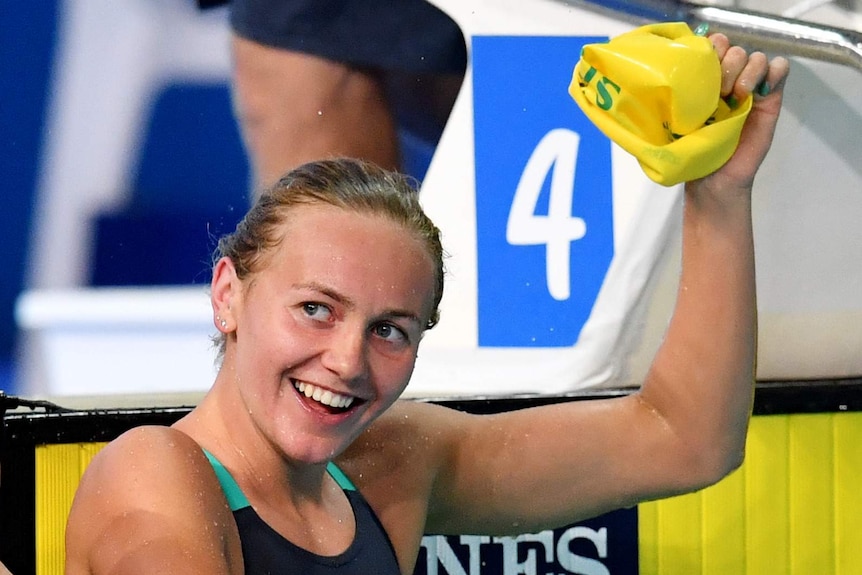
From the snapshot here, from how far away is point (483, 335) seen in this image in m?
1.98

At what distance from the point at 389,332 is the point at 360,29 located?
3.84 ft

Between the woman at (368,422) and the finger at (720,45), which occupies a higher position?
the finger at (720,45)

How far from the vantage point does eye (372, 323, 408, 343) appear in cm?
96

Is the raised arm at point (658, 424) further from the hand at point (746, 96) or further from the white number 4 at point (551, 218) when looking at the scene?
the white number 4 at point (551, 218)

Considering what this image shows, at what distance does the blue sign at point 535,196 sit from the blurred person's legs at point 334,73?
89 millimetres

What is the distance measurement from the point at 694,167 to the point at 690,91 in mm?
83

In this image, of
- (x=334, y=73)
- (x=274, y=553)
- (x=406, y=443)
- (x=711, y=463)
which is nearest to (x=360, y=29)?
(x=334, y=73)

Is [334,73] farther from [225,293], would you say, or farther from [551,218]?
[225,293]

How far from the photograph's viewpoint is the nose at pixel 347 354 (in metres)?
0.93

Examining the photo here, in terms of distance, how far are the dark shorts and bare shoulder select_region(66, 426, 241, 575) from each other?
120 centimetres

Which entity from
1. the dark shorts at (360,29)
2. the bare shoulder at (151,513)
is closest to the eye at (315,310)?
the bare shoulder at (151,513)

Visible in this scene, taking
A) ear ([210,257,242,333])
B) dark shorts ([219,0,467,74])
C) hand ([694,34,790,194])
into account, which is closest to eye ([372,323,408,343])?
ear ([210,257,242,333])

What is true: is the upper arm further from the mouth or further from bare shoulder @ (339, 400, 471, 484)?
the mouth

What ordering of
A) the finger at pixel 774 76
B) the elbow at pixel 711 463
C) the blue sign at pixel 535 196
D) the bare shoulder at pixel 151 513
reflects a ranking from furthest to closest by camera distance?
1. the blue sign at pixel 535 196
2. the elbow at pixel 711 463
3. the finger at pixel 774 76
4. the bare shoulder at pixel 151 513
